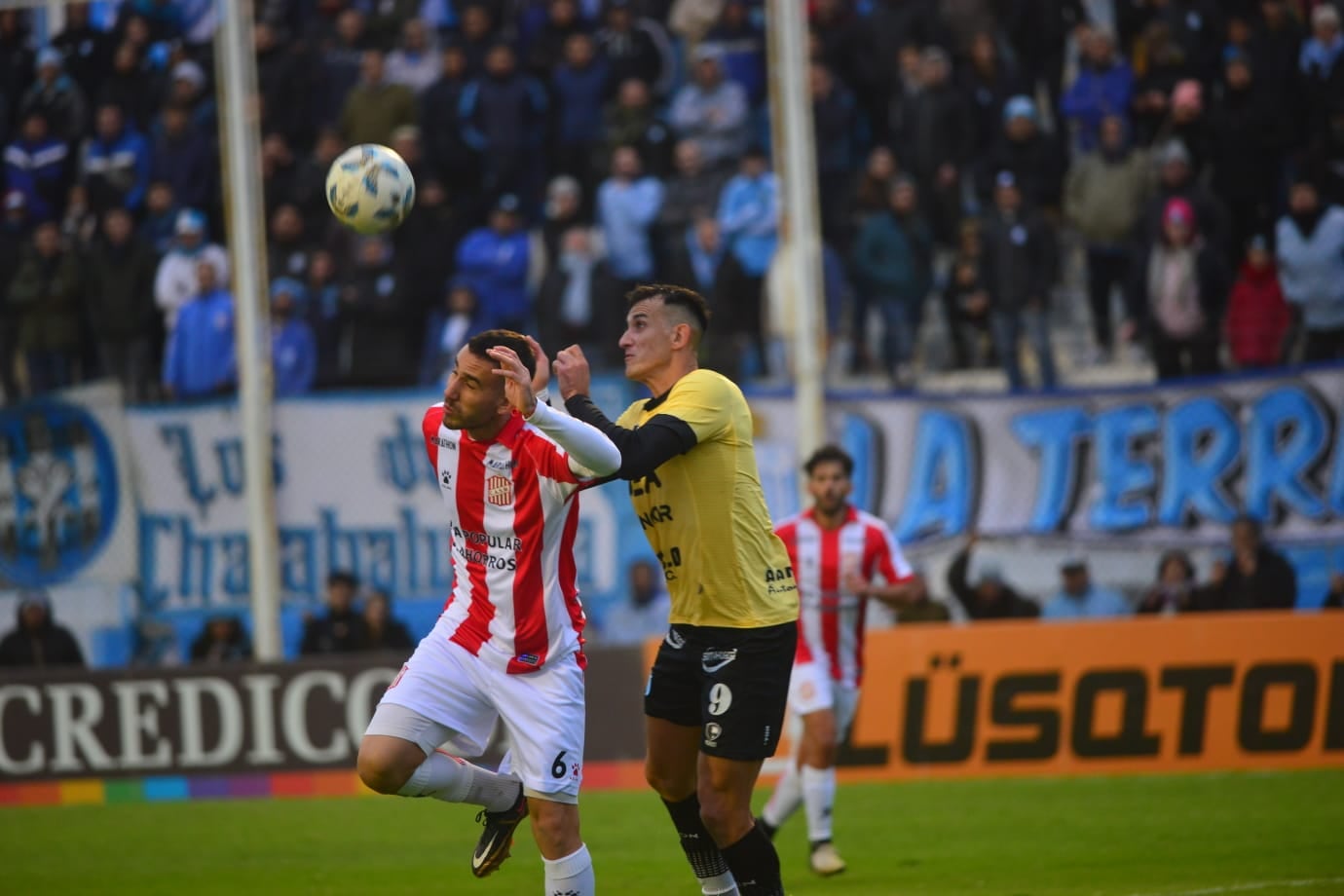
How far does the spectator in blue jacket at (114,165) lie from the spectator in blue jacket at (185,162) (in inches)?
6.3

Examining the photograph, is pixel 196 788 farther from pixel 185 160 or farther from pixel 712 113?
pixel 712 113

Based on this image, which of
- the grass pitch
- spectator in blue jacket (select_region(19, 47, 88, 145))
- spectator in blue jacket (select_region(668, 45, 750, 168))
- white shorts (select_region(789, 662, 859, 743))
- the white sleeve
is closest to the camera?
the white sleeve

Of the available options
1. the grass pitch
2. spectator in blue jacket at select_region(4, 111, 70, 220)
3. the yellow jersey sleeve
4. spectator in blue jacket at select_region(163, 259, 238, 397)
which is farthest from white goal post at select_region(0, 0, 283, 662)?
the yellow jersey sleeve

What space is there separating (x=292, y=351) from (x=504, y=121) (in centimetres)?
288

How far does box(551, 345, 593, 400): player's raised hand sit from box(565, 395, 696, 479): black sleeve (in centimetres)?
4

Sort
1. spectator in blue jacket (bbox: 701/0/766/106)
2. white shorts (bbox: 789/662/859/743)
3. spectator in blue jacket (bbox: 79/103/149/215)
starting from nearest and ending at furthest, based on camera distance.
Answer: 1. white shorts (bbox: 789/662/859/743)
2. spectator in blue jacket (bbox: 701/0/766/106)
3. spectator in blue jacket (bbox: 79/103/149/215)

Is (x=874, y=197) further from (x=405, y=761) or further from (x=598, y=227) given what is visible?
(x=405, y=761)

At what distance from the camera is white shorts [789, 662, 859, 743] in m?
10.0

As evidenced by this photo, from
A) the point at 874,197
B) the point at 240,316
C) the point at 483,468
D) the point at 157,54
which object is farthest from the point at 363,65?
the point at 483,468

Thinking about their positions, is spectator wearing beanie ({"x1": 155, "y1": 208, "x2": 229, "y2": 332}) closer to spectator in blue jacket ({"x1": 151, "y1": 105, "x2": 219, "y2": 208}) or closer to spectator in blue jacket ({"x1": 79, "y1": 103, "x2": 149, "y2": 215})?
spectator in blue jacket ({"x1": 151, "y1": 105, "x2": 219, "y2": 208})

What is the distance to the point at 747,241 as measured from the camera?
1584 centimetres

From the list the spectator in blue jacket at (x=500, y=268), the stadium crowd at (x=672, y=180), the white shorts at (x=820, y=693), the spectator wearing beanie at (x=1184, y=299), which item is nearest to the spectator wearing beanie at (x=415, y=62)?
the stadium crowd at (x=672, y=180)

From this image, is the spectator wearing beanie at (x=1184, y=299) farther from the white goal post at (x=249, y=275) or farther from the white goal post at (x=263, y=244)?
the white goal post at (x=249, y=275)

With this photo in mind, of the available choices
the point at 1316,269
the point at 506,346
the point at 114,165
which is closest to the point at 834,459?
the point at 506,346
